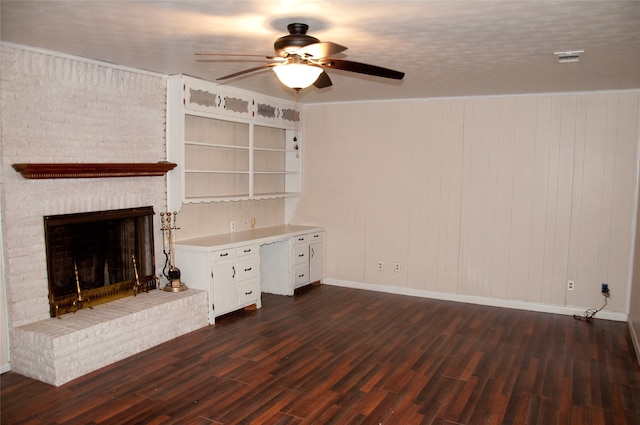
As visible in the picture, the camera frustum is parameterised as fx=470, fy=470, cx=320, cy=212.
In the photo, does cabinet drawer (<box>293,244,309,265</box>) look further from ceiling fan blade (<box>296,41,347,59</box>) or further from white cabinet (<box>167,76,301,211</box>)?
ceiling fan blade (<box>296,41,347,59</box>)

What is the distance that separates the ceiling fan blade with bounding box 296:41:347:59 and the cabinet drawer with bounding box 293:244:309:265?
3.68 m

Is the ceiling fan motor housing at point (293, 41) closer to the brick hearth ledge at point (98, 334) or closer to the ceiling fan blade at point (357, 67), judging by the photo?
the ceiling fan blade at point (357, 67)

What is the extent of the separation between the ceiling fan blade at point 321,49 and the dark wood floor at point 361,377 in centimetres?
230

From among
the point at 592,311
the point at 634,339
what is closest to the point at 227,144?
the point at 592,311

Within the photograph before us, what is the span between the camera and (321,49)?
2.68 m

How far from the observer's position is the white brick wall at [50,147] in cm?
366

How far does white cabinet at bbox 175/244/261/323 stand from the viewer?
489 cm

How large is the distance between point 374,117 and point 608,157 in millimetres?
2801

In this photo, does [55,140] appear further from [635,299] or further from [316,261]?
[635,299]

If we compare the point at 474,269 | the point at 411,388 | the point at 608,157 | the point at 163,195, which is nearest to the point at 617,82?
the point at 608,157

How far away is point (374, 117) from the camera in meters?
6.37

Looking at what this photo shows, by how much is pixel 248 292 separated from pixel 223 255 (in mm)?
601

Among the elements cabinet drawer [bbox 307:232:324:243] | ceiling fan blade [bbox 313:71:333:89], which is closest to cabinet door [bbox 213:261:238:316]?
cabinet drawer [bbox 307:232:324:243]

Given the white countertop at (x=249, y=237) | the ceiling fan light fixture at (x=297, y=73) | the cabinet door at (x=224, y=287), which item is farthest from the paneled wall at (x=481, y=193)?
the ceiling fan light fixture at (x=297, y=73)
